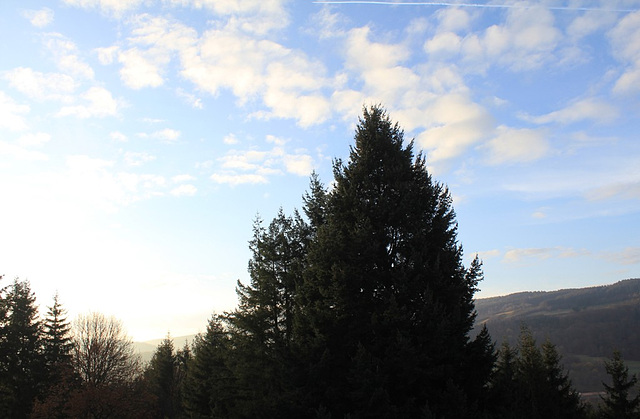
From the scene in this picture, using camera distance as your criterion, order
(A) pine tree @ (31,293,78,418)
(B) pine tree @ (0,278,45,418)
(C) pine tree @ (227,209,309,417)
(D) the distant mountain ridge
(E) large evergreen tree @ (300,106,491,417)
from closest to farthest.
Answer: (E) large evergreen tree @ (300,106,491,417), (C) pine tree @ (227,209,309,417), (A) pine tree @ (31,293,78,418), (B) pine tree @ (0,278,45,418), (D) the distant mountain ridge

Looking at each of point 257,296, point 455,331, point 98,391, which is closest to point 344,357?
point 455,331

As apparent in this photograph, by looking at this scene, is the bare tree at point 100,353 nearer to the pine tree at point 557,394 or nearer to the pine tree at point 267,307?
the pine tree at point 267,307

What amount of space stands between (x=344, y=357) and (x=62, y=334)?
37.7m

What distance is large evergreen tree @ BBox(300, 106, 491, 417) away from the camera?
49.3 feet

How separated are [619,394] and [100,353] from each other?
1875 inches

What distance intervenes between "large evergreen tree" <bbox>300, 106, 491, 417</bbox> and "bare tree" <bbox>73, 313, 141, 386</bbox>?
1103 inches

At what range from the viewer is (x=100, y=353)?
40562 mm

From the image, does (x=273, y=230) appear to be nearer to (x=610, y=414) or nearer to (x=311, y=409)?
(x=311, y=409)

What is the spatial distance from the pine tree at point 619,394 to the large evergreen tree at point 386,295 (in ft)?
80.3

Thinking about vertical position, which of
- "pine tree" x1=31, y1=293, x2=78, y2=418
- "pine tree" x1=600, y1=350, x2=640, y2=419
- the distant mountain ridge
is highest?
"pine tree" x1=31, y1=293, x2=78, y2=418

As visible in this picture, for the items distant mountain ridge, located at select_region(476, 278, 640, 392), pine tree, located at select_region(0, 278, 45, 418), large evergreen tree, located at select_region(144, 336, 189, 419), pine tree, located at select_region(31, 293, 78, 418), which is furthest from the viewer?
distant mountain ridge, located at select_region(476, 278, 640, 392)

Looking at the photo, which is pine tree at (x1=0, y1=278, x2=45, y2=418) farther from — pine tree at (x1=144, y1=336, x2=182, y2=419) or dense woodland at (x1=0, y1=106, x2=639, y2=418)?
pine tree at (x1=144, y1=336, x2=182, y2=419)

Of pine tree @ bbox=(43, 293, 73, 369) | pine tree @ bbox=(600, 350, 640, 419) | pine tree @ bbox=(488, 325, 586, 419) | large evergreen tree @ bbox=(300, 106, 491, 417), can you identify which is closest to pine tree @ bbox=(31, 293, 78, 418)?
pine tree @ bbox=(43, 293, 73, 369)

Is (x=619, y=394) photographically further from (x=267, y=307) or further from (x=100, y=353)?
(x=100, y=353)
